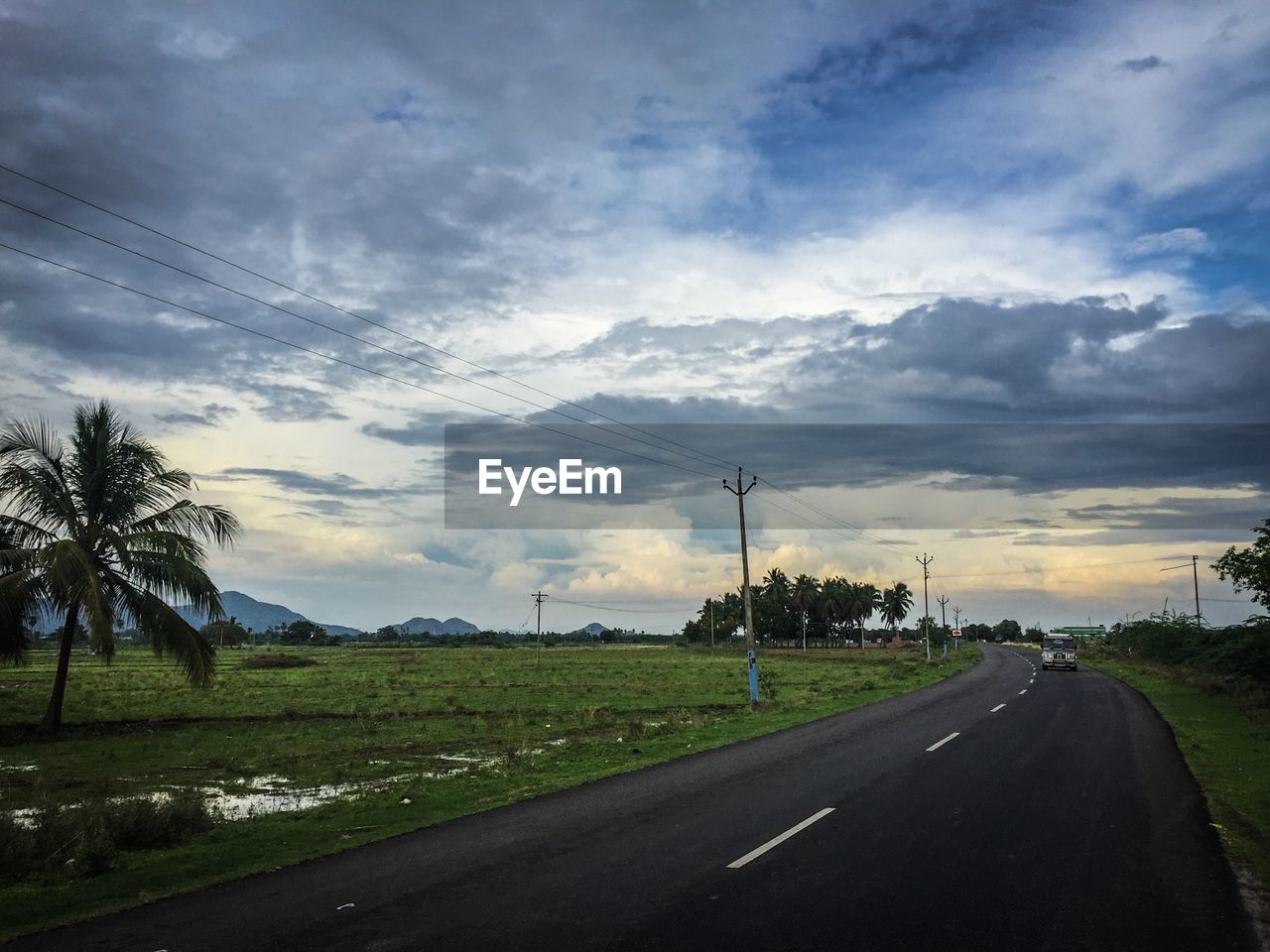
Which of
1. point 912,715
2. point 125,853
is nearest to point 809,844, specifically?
point 125,853

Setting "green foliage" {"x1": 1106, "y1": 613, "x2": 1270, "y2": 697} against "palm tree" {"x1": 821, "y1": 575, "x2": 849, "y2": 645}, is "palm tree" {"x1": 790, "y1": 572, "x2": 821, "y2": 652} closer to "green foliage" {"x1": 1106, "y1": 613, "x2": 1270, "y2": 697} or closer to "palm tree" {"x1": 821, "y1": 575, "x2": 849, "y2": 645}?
"palm tree" {"x1": 821, "y1": 575, "x2": 849, "y2": 645}

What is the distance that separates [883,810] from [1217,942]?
17.5 feet

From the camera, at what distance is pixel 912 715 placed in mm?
25672

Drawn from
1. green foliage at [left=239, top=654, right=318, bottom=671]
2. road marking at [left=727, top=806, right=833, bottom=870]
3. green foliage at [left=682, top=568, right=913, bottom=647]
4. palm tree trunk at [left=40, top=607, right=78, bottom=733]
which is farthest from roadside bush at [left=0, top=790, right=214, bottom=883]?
green foliage at [left=682, top=568, right=913, bottom=647]

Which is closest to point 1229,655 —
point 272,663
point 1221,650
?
point 1221,650

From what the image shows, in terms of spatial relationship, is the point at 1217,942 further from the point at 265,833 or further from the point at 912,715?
the point at 912,715

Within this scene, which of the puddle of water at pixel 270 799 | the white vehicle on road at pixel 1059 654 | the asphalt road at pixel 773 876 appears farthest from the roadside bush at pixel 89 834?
the white vehicle on road at pixel 1059 654

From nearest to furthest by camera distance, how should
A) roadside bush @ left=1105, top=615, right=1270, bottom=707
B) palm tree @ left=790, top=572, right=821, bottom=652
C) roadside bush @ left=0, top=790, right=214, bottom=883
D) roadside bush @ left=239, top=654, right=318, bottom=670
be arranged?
roadside bush @ left=0, top=790, right=214, bottom=883
roadside bush @ left=1105, top=615, right=1270, bottom=707
roadside bush @ left=239, top=654, right=318, bottom=670
palm tree @ left=790, top=572, right=821, bottom=652

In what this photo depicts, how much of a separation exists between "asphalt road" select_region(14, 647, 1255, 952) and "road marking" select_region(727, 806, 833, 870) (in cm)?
4

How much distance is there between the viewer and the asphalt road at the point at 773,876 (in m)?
7.42

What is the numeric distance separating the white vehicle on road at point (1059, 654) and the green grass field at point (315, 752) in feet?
39.5

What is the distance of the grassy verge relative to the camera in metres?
10.7

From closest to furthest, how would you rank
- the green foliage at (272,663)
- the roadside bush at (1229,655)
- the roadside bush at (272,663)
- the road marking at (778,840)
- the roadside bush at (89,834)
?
the road marking at (778,840) < the roadside bush at (89,834) < the roadside bush at (1229,655) < the green foliage at (272,663) < the roadside bush at (272,663)

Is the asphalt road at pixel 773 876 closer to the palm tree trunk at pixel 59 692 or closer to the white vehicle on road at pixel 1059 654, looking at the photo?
the palm tree trunk at pixel 59 692
